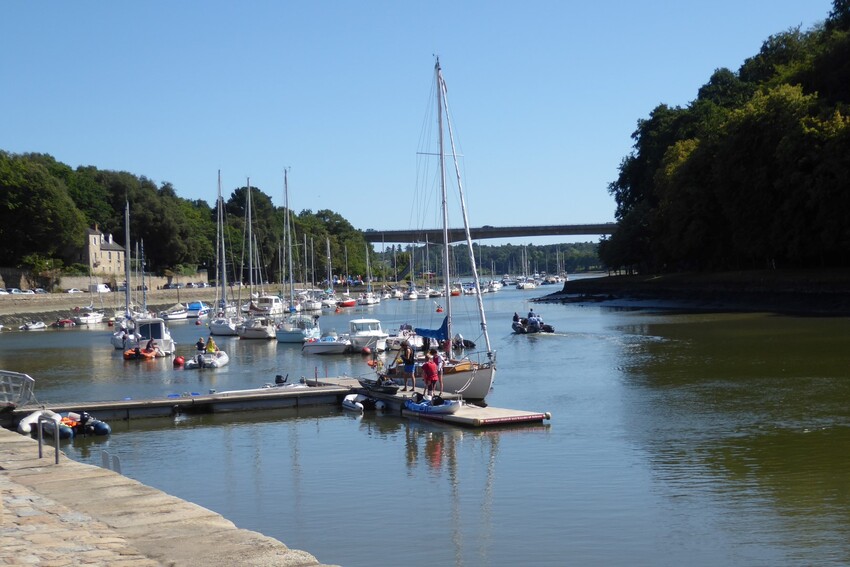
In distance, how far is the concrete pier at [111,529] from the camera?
1183 centimetres

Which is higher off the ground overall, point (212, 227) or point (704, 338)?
point (212, 227)

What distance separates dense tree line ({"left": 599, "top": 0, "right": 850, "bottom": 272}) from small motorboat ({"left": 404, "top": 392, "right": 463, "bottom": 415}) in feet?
165

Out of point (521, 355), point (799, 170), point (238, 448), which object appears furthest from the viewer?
point (799, 170)

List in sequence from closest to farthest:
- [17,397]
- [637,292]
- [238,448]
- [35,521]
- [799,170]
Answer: [35,521]
[238,448]
[17,397]
[799,170]
[637,292]

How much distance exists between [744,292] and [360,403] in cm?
6040

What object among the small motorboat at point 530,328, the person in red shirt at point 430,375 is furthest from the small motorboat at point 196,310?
the person in red shirt at point 430,375

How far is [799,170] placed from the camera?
74.8 metres

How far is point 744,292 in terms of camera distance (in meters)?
85.4

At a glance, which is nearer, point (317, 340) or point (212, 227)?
point (317, 340)

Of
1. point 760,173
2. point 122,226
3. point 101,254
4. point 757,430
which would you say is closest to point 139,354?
point 757,430

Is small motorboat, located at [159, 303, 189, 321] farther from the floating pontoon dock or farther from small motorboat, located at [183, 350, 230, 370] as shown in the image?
the floating pontoon dock

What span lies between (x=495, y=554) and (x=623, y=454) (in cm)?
877

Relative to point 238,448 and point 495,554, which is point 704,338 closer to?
point 238,448

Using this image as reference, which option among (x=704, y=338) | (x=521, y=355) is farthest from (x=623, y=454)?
(x=704, y=338)
